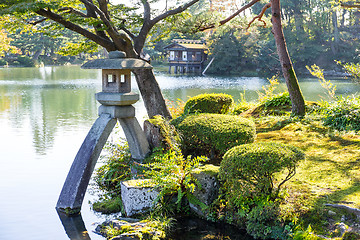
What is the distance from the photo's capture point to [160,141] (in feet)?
19.9

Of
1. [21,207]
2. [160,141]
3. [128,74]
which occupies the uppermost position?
[128,74]

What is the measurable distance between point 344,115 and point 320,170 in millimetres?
2701

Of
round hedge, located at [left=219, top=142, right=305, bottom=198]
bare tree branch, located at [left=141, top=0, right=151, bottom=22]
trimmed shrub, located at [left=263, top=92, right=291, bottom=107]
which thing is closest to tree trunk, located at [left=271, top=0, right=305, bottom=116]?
trimmed shrub, located at [left=263, top=92, right=291, bottom=107]

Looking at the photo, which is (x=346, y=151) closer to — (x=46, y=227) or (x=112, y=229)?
(x=112, y=229)

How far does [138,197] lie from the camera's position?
4.90 meters

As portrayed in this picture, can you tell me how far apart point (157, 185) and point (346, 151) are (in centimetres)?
347

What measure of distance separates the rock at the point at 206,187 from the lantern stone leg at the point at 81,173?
1.49 meters

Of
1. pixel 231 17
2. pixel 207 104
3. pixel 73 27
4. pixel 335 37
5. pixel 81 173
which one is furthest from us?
pixel 335 37

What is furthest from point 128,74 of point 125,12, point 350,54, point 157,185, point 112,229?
point 350,54

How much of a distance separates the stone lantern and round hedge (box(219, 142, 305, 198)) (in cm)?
186

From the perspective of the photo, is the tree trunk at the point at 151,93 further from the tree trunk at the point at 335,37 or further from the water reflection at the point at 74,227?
the tree trunk at the point at 335,37

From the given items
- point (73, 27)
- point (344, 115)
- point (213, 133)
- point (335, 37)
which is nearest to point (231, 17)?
point (344, 115)

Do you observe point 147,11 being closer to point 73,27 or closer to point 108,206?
point 73,27

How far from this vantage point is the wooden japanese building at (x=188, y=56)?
41.8 metres
